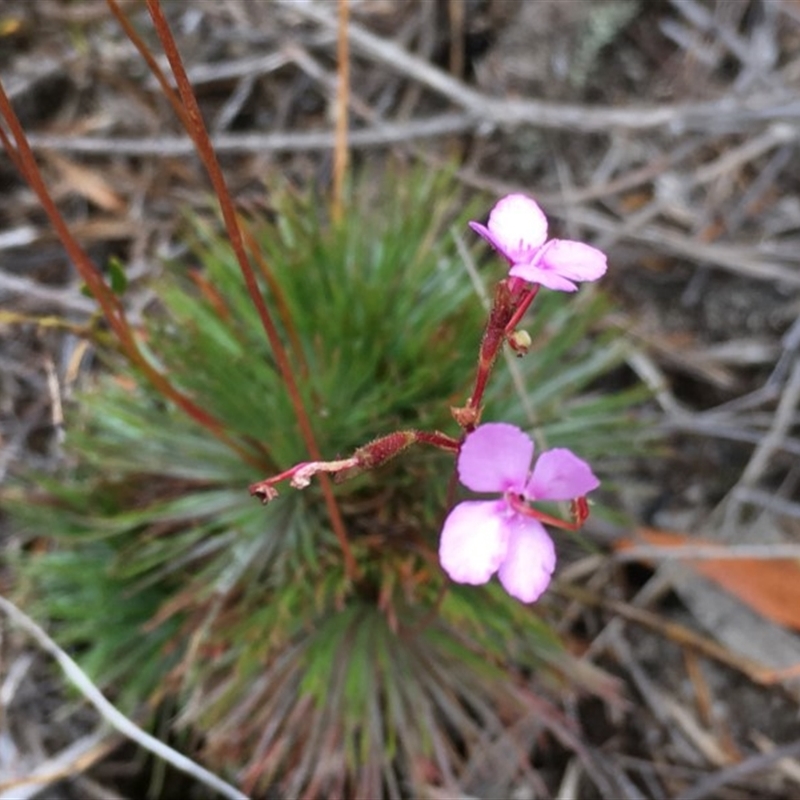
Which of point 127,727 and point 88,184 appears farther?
point 88,184

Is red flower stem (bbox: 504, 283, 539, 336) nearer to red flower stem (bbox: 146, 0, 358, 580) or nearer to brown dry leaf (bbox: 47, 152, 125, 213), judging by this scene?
red flower stem (bbox: 146, 0, 358, 580)

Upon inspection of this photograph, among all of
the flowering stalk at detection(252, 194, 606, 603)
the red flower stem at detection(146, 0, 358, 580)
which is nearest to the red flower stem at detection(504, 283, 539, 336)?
the flowering stalk at detection(252, 194, 606, 603)

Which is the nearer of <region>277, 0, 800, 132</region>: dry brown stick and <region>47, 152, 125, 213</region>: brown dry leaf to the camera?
<region>277, 0, 800, 132</region>: dry brown stick

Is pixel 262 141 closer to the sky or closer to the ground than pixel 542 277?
closer to the sky

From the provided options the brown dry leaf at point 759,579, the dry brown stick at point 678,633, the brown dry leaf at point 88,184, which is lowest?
the dry brown stick at point 678,633

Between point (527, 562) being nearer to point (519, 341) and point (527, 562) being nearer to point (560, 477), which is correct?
point (560, 477)

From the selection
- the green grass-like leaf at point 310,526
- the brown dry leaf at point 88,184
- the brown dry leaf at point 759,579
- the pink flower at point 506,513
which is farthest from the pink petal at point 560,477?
the brown dry leaf at point 88,184

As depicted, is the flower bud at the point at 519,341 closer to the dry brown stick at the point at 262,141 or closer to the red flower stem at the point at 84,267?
the red flower stem at the point at 84,267

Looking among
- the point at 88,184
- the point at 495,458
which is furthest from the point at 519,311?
the point at 88,184
